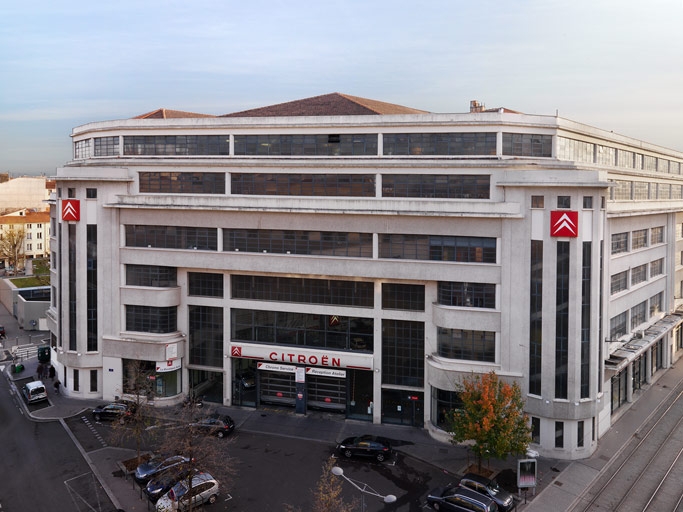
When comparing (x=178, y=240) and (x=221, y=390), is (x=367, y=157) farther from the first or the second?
(x=221, y=390)

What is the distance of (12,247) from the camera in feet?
400

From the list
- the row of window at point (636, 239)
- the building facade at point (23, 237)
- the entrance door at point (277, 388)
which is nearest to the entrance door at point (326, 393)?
the entrance door at point (277, 388)

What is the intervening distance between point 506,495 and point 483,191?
21.3 metres

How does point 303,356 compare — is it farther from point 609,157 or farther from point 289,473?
point 609,157

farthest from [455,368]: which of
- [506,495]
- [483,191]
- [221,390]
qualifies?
[221,390]

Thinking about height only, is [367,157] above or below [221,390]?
above

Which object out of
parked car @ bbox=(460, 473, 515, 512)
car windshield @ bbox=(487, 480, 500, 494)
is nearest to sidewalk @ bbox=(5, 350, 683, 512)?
parked car @ bbox=(460, 473, 515, 512)

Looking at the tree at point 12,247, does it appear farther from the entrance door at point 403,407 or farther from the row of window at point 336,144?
the entrance door at point 403,407

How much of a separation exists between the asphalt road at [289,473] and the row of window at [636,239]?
25970 mm

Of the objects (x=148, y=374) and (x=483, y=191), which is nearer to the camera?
(x=483, y=191)

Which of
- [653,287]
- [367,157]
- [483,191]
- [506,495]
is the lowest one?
[506,495]

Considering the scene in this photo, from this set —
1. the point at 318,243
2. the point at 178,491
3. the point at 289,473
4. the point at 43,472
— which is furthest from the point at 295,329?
the point at 43,472

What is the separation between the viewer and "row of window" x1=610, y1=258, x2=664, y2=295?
162 ft

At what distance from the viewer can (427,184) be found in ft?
144
